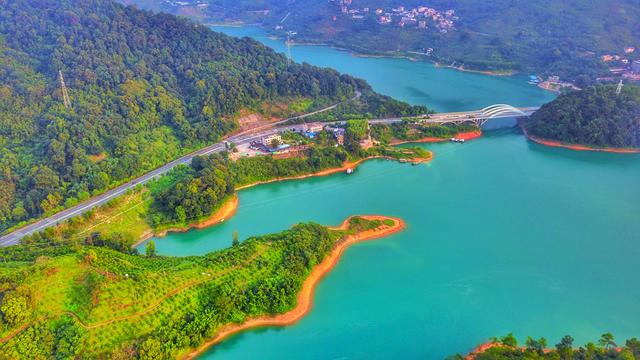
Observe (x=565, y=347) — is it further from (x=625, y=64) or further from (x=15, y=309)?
(x=625, y=64)

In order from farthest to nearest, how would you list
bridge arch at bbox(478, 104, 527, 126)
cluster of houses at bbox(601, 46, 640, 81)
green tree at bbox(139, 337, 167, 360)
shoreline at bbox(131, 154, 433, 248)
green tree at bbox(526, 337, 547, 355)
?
cluster of houses at bbox(601, 46, 640, 81)
bridge arch at bbox(478, 104, 527, 126)
shoreline at bbox(131, 154, 433, 248)
green tree at bbox(526, 337, 547, 355)
green tree at bbox(139, 337, 167, 360)

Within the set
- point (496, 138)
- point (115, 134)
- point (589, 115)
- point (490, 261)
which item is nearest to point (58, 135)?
point (115, 134)

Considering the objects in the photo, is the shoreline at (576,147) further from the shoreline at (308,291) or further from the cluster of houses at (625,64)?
the cluster of houses at (625,64)

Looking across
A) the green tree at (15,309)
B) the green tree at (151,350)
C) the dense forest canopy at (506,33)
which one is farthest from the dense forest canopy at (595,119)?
the green tree at (15,309)

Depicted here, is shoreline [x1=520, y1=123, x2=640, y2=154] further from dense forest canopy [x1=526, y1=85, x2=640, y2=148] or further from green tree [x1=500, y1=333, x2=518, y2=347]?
green tree [x1=500, y1=333, x2=518, y2=347]

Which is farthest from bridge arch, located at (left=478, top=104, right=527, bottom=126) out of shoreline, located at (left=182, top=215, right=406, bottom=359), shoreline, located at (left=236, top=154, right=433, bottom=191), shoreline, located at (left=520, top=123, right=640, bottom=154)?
shoreline, located at (left=182, top=215, right=406, bottom=359)

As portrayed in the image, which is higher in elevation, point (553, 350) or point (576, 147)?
point (576, 147)

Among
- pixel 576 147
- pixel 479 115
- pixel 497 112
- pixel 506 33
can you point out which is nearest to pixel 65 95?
pixel 479 115
